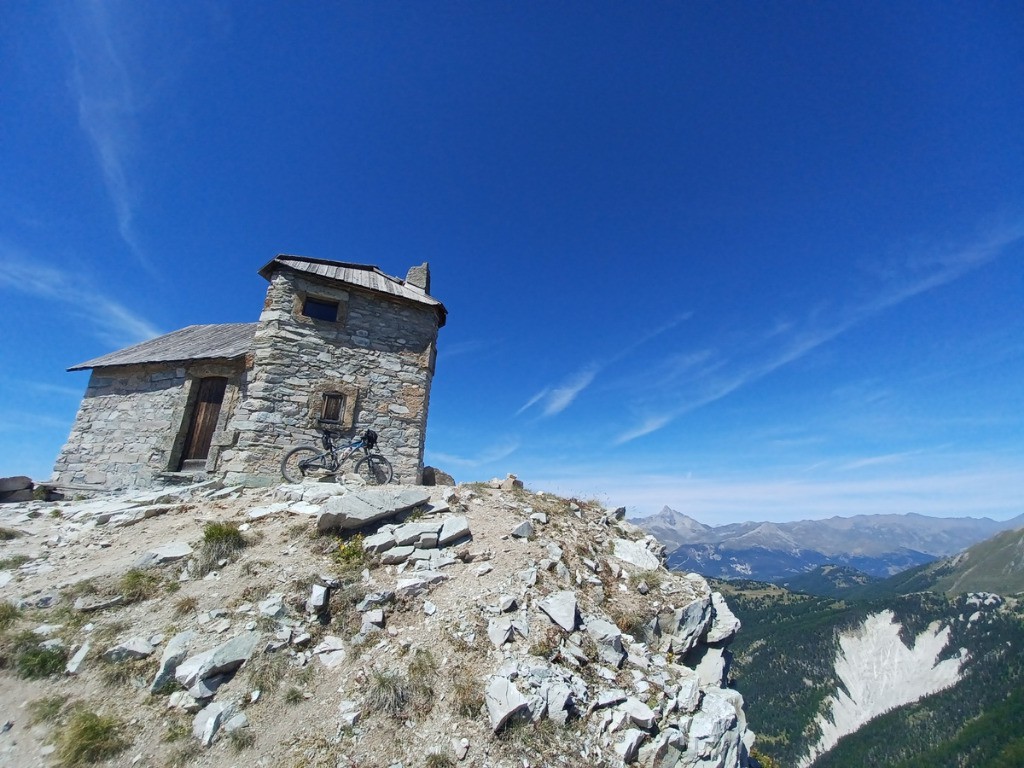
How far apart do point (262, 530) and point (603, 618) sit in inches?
319

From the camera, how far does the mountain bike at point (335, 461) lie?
49.2 ft

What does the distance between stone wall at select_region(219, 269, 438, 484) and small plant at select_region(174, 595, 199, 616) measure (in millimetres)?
6746

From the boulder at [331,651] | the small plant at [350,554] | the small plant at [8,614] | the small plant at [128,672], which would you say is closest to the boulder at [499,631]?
the boulder at [331,651]

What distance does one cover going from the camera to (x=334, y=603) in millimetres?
8453

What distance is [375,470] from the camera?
52.4ft

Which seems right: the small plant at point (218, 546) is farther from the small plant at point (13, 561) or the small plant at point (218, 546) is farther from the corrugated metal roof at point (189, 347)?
the corrugated metal roof at point (189, 347)

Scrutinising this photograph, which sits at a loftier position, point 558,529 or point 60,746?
point 558,529

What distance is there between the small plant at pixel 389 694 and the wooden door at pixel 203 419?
14.6m

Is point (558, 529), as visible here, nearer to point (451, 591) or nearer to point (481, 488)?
point (481, 488)

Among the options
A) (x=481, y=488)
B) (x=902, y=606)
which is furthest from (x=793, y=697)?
(x=481, y=488)

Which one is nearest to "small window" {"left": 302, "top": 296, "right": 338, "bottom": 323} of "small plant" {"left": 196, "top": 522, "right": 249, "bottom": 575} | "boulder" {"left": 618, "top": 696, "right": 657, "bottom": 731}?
"small plant" {"left": 196, "top": 522, "right": 249, "bottom": 575}

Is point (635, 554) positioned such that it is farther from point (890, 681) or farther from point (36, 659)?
point (890, 681)

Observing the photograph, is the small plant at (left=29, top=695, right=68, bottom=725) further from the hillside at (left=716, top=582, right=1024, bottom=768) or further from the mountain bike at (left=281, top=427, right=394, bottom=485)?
the hillside at (left=716, top=582, right=1024, bottom=768)

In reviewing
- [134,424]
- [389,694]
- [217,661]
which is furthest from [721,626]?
[134,424]
